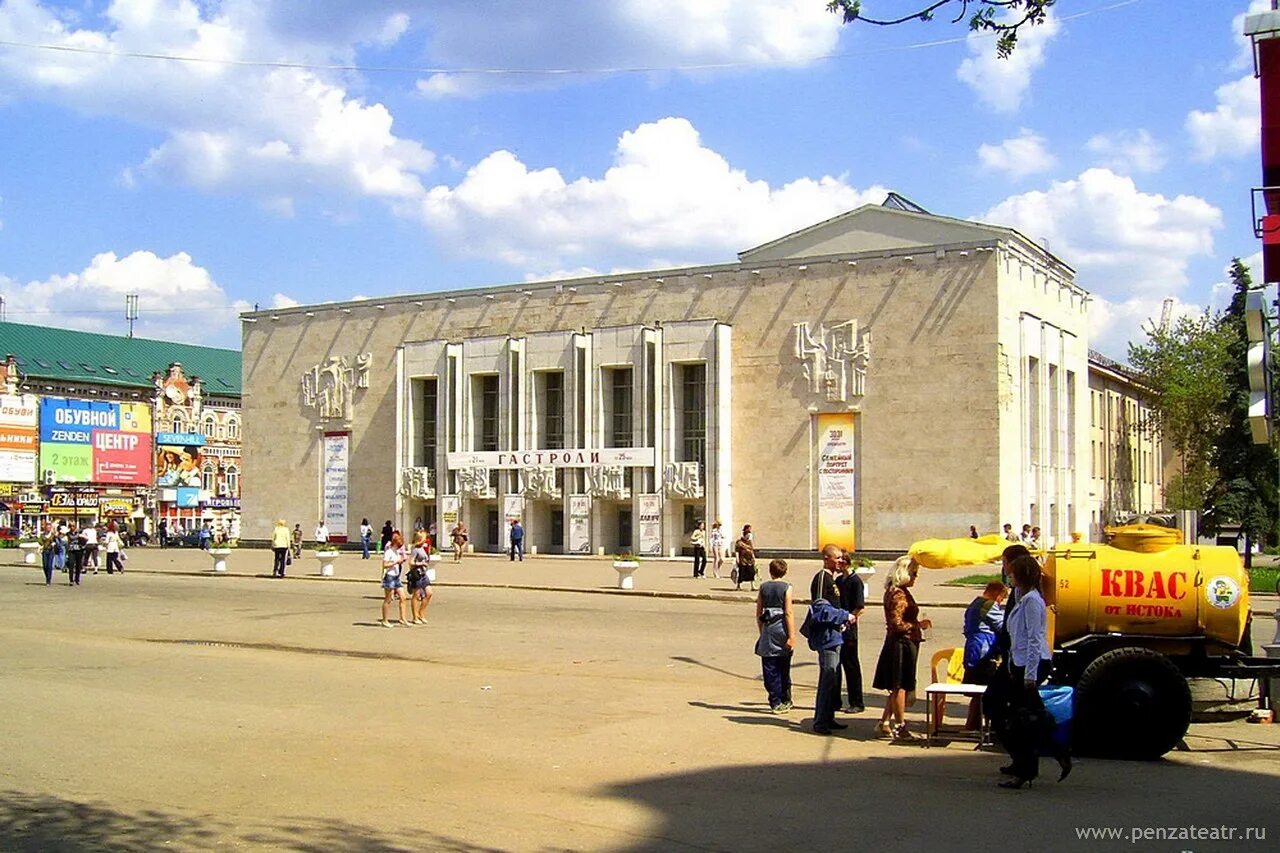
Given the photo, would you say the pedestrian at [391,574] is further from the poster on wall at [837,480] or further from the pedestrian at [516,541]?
the poster on wall at [837,480]

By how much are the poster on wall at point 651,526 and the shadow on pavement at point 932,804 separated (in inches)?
1644

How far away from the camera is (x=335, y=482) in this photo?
64.1m

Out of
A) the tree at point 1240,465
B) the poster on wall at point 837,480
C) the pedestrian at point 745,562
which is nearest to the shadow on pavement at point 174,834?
the pedestrian at point 745,562

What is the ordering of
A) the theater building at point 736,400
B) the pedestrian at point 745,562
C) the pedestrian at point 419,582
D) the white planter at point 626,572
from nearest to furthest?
the pedestrian at point 419,582
the pedestrian at point 745,562
the white planter at point 626,572
the theater building at point 736,400

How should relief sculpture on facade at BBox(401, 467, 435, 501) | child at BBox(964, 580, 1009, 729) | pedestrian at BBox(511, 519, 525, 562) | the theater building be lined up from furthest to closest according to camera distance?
relief sculpture on facade at BBox(401, 467, 435, 501)
pedestrian at BBox(511, 519, 525, 562)
the theater building
child at BBox(964, 580, 1009, 729)

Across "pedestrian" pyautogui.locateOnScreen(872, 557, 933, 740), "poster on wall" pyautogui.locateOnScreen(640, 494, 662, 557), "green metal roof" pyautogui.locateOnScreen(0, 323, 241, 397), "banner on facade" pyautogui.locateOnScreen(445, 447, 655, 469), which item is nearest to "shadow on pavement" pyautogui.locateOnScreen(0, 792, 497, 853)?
"pedestrian" pyautogui.locateOnScreen(872, 557, 933, 740)

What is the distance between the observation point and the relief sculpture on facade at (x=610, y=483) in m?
54.1

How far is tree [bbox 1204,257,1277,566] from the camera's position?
5684cm

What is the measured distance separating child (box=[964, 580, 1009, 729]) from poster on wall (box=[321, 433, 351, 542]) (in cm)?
5452

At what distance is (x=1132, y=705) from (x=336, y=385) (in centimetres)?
5727

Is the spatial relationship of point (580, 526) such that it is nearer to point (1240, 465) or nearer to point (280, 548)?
point (280, 548)

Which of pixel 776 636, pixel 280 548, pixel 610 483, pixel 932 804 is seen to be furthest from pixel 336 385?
pixel 932 804

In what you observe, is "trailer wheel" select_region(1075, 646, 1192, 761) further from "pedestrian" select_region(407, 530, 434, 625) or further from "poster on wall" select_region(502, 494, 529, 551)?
"poster on wall" select_region(502, 494, 529, 551)

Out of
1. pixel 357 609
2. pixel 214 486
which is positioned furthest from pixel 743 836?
pixel 214 486
